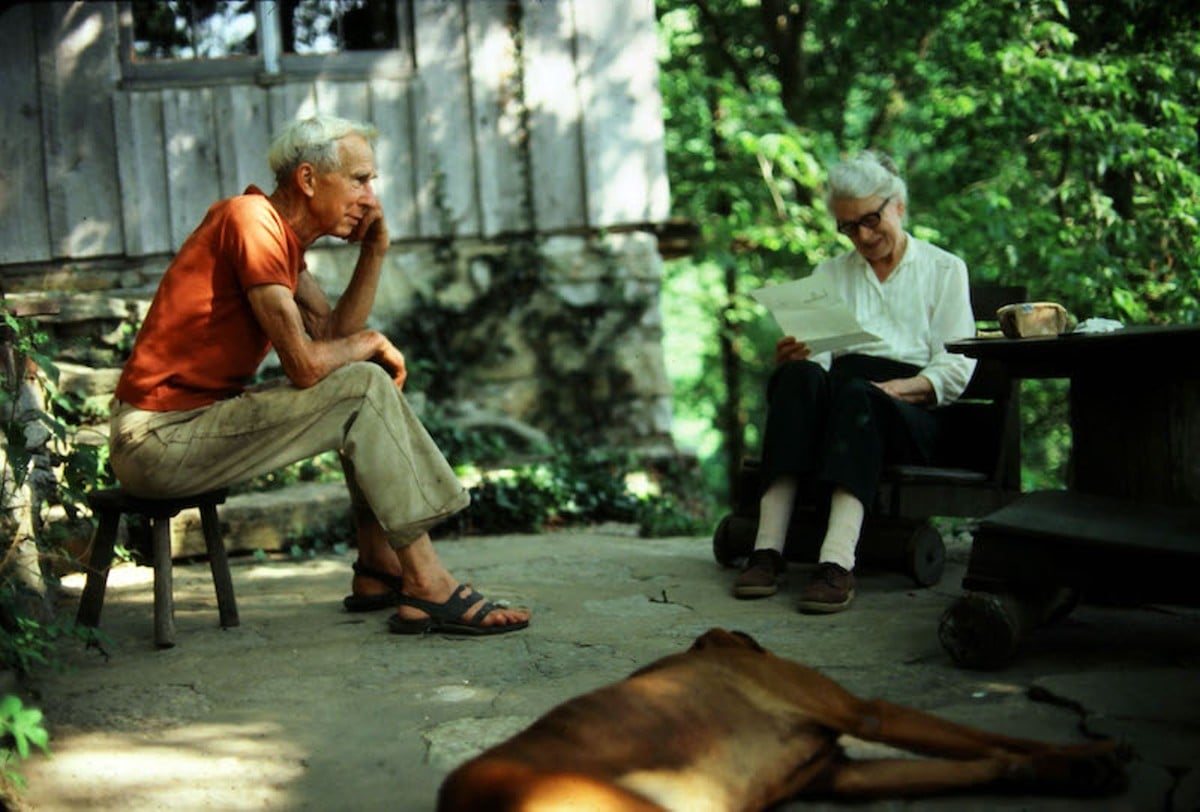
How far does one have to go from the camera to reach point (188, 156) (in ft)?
21.1

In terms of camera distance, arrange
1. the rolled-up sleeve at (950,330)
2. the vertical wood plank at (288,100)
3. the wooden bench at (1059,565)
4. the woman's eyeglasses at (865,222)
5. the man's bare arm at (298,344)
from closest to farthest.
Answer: the wooden bench at (1059,565)
the man's bare arm at (298,344)
the rolled-up sleeve at (950,330)
the woman's eyeglasses at (865,222)
the vertical wood plank at (288,100)

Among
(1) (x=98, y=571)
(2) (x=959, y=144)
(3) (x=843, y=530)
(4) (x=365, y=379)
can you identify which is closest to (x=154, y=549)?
(1) (x=98, y=571)

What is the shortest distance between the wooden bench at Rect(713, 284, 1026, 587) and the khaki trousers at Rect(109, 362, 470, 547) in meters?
1.35

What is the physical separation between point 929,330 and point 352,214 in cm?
207

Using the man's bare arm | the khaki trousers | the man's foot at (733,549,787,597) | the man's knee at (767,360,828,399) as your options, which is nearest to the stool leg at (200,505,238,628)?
the khaki trousers

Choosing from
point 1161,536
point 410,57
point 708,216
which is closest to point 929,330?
point 1161,536

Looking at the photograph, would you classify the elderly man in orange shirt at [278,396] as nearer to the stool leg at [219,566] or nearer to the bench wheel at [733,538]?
the stool leg at [219,566]

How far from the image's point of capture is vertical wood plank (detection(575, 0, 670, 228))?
6727 millimetres

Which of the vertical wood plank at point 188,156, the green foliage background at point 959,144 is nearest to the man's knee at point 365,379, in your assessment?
the vertical wood plank at point 188,156

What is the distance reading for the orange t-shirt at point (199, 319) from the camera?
3.68 meters

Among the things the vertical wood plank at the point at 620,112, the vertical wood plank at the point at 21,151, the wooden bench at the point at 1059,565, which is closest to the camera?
the wooden bench at the point at 1059,565

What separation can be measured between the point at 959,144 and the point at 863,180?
5086 mm

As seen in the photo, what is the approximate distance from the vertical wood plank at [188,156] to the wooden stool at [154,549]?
118 inches

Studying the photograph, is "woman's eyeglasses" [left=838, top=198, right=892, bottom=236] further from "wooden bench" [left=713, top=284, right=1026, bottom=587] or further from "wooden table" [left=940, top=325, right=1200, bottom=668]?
"wooden table" [left=940, top=325, right=1200, bottom=668]
